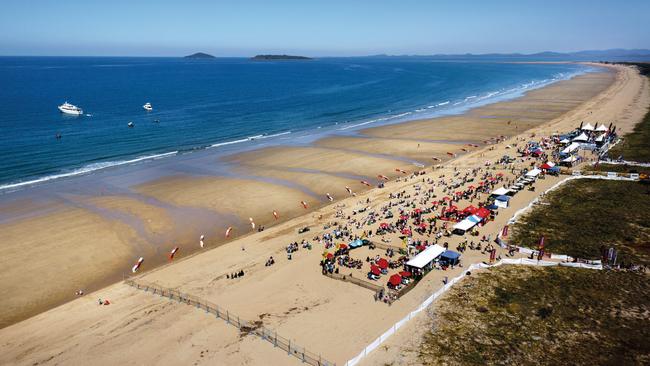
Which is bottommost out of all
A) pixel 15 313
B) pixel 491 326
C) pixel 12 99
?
pixel 15 313

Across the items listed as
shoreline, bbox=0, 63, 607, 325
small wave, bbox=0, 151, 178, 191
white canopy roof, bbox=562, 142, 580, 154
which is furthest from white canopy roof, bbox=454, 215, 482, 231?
small wave, bbox=0, 151, 178, 191

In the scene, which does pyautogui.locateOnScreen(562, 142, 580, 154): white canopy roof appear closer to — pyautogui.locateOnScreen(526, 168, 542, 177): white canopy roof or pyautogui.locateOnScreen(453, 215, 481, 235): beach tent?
pyautogui.locateOnScreen(526, 168, 542, 177): white canopy roof

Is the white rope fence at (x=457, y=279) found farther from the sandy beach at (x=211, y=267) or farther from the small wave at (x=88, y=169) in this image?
the small wave at (x=88, y=169)

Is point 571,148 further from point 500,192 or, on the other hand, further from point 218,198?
point 218,198

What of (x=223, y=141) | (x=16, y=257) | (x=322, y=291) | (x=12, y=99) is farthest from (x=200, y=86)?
(x=322, y=291)

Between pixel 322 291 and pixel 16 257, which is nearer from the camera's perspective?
pixel 322 291

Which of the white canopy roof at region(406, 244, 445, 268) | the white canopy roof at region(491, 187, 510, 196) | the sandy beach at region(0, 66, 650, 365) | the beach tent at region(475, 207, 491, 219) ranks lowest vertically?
the sandy beach at region(0, 66, 650, 365)

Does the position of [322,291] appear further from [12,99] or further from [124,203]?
[12,99]

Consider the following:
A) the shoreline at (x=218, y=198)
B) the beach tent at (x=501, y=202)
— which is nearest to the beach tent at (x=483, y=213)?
the beach tent at (x=501, y=202)

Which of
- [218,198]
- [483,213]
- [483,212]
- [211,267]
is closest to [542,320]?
[483,213]
